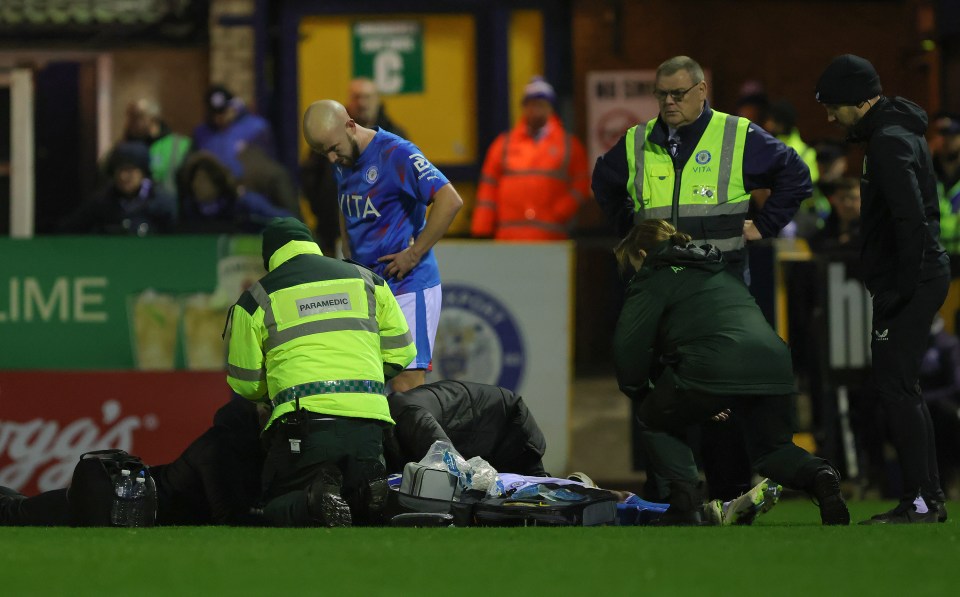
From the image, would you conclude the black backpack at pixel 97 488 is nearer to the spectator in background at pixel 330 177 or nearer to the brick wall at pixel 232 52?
the spectator in background at pixel 330 177

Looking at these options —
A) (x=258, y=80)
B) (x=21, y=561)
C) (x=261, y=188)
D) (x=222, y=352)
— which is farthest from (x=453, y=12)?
(x=21, y=561)

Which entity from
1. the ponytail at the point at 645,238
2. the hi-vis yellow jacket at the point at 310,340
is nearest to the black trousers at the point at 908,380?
the ponytail at the point at 645,238

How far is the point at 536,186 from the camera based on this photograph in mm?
15211

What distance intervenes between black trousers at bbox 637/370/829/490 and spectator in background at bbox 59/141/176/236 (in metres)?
6.02

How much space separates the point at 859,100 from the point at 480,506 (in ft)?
8.09

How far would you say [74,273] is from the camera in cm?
1263

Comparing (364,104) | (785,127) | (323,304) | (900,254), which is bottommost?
(323,304)

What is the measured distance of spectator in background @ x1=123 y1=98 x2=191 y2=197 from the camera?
15.9 meters

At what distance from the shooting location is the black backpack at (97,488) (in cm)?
909

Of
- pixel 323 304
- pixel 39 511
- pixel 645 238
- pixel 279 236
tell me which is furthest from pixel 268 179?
pixel 645 238

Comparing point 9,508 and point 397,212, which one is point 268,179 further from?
point 9,508

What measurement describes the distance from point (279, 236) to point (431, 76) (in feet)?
29.2

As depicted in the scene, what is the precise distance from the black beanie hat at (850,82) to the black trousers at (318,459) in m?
2.53

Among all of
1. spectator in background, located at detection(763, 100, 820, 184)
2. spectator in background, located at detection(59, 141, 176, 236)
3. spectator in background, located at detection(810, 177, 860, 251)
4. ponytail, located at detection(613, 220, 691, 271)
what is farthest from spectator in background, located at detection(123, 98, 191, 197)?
ponytail, located at detection(613, 220, 691, 271)
